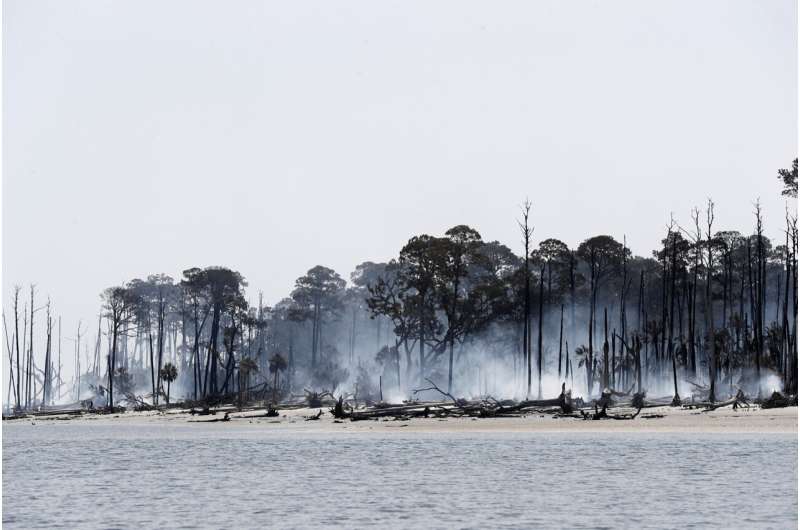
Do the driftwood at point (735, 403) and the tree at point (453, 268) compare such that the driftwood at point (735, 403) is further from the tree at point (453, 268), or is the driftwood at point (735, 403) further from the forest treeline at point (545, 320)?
the tree at point (453, 268)

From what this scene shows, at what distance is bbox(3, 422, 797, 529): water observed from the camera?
81.7ft

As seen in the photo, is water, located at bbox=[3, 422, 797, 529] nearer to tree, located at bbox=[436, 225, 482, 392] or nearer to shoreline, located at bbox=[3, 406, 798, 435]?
shoreline, located at bbox=[3, 406, 798, 435]

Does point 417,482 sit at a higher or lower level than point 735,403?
lower

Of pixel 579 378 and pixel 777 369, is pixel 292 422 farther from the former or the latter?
pixel 579 378

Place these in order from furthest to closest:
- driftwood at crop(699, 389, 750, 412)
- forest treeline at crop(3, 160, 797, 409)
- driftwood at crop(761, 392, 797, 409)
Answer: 1. forest treeline at crop(3, 160, 797, 409)
2. driftwood at crop(699, 389, 750, 412)
3. driftwood at crop(761, 392, 797, 409)

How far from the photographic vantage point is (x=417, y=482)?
3212 centimetres

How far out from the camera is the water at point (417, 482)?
24.9 meters

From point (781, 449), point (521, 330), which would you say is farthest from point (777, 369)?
point (521, 330)

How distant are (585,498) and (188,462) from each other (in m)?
16.9

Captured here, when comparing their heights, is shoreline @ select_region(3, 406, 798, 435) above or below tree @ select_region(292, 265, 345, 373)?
below

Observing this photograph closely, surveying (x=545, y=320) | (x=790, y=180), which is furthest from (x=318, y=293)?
(x=790, y=180)

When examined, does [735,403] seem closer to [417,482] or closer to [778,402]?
[778,402]

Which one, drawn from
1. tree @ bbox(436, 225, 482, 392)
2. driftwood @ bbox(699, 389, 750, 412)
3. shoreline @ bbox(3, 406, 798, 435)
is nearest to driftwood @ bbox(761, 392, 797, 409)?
shoreline @ bbox(3, 406, 798, 435)

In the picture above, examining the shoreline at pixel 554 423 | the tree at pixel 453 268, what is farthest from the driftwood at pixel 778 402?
the tree at pixel 453 268
